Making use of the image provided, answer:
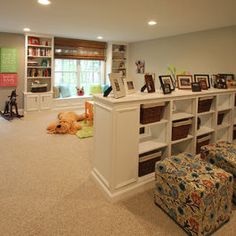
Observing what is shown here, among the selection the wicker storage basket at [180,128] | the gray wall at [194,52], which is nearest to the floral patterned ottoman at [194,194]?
the wicker storage basket at [180,128]

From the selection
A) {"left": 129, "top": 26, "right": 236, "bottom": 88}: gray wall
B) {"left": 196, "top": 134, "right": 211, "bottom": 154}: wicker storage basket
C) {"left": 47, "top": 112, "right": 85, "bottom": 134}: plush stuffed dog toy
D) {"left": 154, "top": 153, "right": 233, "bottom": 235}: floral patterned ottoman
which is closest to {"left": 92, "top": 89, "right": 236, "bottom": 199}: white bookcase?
{"left": 196, "top": 134, "right": 211, "bottom": 154}: wicker storage basket

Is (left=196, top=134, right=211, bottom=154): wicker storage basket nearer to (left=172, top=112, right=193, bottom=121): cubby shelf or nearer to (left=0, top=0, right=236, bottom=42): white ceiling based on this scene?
(left=172, top=112, right=193, bottom=121): cubby shelf

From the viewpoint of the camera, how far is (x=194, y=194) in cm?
184

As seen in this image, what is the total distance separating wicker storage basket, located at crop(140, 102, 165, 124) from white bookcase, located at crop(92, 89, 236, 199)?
0.16 feet

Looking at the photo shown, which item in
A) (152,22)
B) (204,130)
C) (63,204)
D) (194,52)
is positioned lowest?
(63,204)

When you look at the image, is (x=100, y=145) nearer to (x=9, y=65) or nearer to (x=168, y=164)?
(x=168, y=164)

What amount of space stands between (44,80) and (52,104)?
799 millimetres

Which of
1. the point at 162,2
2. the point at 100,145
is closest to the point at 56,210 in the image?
the point at 100,145

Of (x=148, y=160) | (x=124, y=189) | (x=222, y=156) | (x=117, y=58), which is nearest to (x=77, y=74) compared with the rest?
(x=117, y=58)

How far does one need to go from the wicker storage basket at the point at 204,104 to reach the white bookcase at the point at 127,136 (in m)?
0.06

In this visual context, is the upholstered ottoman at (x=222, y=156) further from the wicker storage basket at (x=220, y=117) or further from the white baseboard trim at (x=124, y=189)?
the wicker storage basket at (x=220, y=117)

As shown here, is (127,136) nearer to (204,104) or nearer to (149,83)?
(149,83)

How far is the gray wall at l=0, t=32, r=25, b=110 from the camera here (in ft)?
20.3

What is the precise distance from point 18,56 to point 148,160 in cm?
543
